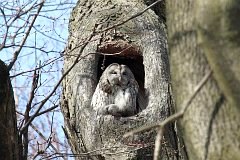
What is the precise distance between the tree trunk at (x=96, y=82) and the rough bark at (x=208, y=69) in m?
1.70

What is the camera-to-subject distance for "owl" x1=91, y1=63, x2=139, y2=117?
4.58 m

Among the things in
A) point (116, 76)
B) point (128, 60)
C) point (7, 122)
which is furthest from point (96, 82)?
point (7, 122)

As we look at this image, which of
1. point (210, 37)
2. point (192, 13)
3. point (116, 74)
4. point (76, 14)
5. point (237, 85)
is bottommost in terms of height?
point (237, 85)

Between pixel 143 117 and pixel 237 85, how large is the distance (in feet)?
6.87

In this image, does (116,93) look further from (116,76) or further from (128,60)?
(128,60)

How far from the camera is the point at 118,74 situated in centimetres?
527

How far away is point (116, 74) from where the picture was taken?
5258mm

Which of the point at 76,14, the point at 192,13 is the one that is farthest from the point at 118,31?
the point at 192,13

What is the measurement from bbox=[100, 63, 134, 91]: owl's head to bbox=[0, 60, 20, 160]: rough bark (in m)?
2.07

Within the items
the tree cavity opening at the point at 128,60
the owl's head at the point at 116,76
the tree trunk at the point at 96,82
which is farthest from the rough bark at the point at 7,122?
the owl's head at the point at 116,76

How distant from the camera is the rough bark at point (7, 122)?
3.03 meters

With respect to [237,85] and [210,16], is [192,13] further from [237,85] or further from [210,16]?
[237,85]

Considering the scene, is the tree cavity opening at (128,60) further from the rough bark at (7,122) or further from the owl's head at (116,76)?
the rough bark at (7,122)

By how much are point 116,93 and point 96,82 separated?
12.0 inches
